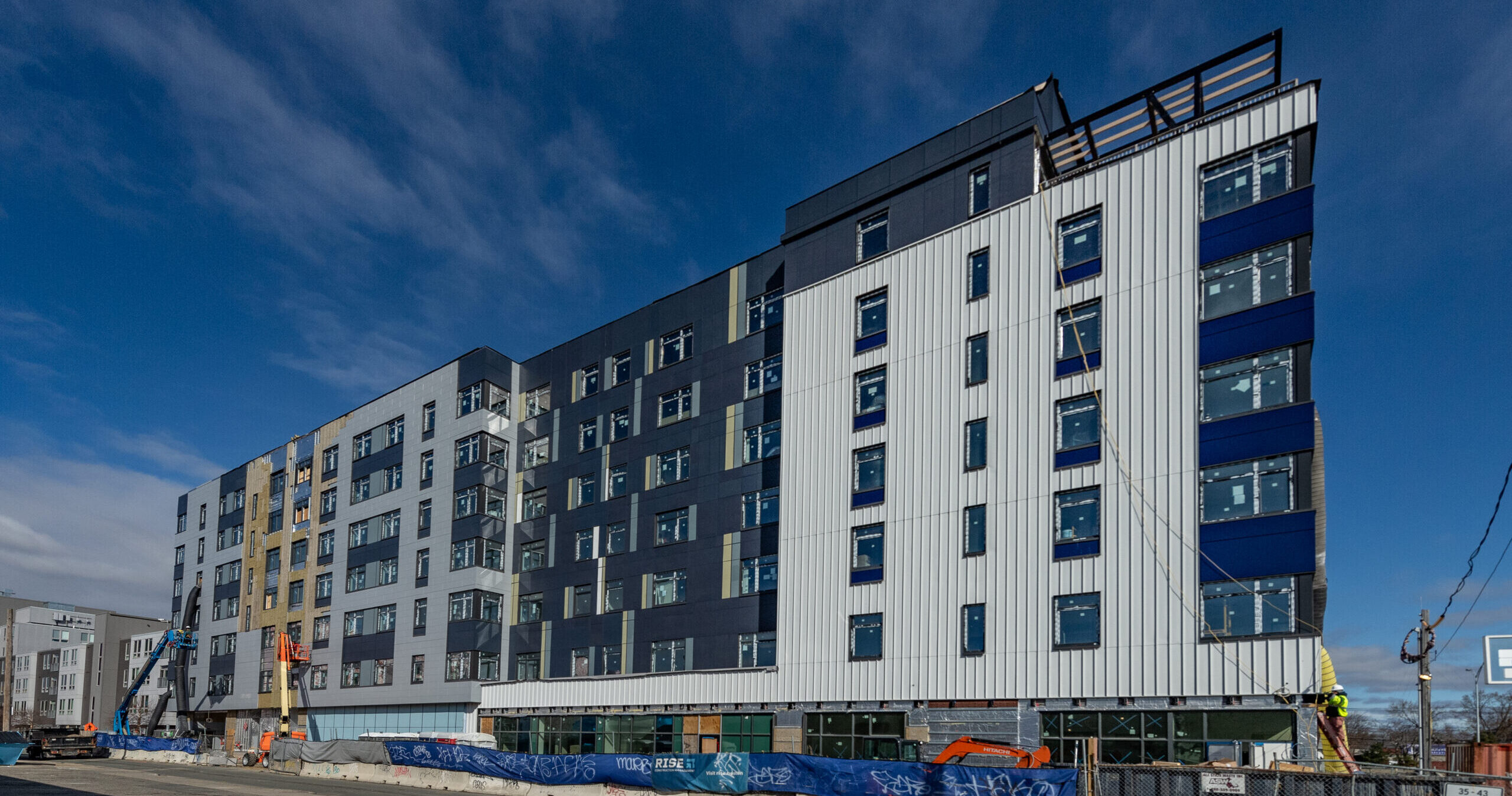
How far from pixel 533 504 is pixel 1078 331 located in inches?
1325

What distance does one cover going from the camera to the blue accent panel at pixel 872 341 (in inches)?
1617

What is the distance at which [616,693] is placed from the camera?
49500 millimetres

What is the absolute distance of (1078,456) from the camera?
34562 millimetres

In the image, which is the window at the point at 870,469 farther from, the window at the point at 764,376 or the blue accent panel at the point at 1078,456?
the window at the point at 764,376

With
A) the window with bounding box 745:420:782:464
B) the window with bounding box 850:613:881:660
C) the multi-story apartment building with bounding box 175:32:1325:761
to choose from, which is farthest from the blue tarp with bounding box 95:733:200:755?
the window with bounding box 850:613:881:660

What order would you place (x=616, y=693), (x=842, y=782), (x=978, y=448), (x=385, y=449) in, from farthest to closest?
(x=385, y=449) < (x=616, y=693) < (x=978, y=448) < (x=842, y=782)

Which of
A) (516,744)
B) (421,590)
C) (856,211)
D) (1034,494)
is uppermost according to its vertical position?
(856,211)

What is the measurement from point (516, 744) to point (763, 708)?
56.3 ft

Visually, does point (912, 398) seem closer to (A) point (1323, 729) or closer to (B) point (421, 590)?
(A) point (1323, 729)

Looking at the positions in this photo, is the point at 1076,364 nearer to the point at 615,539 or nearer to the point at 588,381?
the point at 615,539

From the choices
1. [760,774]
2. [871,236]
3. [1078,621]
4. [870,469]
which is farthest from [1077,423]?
[760,774]

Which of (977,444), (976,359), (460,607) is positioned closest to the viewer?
(977,444)

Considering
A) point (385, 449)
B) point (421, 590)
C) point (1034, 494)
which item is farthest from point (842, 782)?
point (385, 449)

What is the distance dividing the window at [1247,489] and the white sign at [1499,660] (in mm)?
5489
